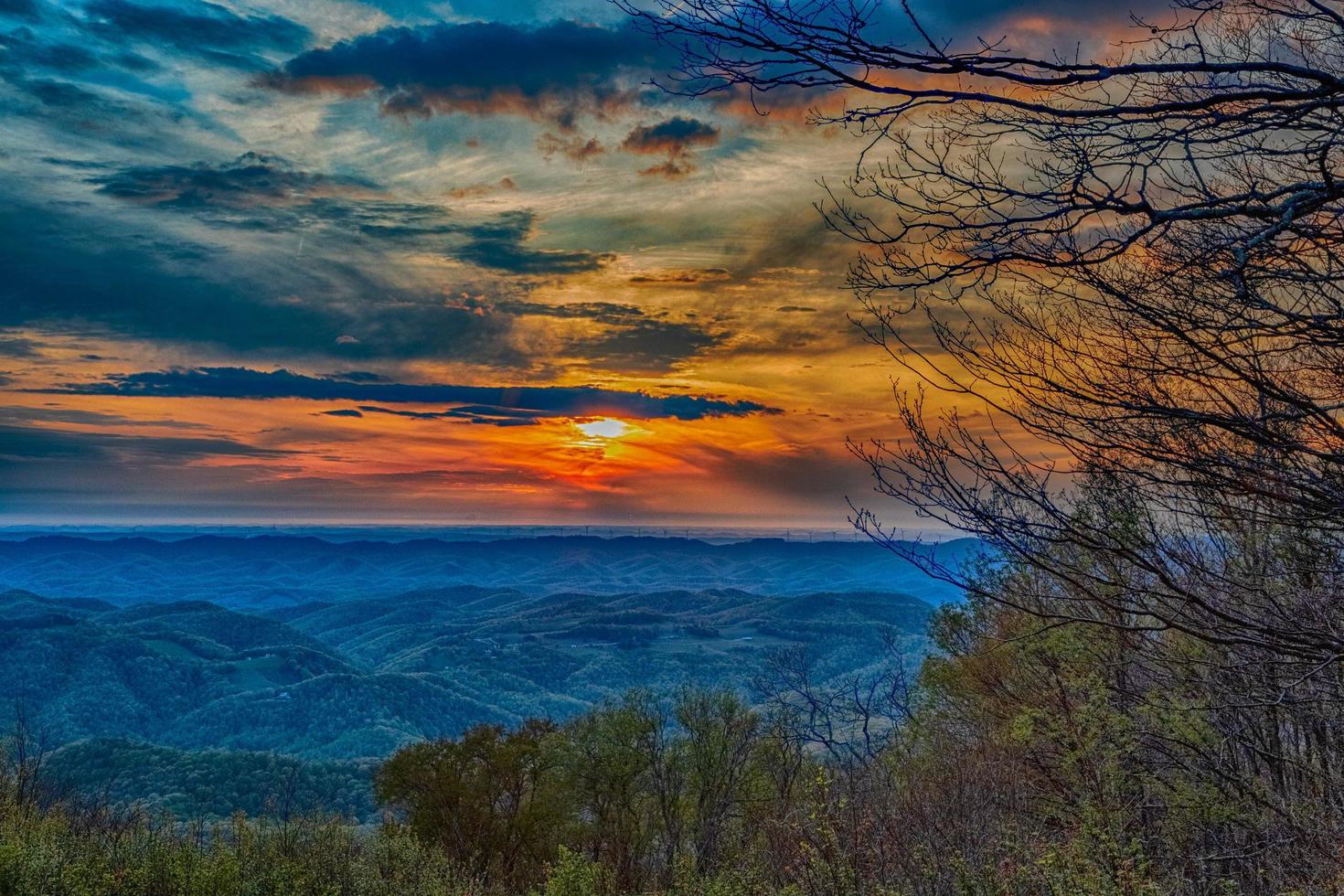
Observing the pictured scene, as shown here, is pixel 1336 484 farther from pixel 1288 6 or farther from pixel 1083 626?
pixel 1083 626

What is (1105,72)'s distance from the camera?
347 centimetres

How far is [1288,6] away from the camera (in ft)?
14.9

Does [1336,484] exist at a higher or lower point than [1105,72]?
lower

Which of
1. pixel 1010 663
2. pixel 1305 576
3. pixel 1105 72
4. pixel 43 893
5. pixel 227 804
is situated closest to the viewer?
pixel 1105 72

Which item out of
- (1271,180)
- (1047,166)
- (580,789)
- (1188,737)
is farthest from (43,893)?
(580,789)

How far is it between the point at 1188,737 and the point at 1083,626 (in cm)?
326

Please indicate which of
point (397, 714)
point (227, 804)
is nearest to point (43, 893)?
point (227, 804)

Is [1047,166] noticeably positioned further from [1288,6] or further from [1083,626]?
[1083,626]

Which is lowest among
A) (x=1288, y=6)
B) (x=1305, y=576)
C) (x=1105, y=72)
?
(x=1305, y=576)

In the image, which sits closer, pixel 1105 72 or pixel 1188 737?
pixel 1105 72

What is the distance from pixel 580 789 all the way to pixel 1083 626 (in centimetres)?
2906

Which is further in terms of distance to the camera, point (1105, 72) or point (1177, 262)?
point (1177, 262)

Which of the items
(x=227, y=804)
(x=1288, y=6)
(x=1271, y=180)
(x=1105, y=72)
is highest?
(x=1288, y=6)

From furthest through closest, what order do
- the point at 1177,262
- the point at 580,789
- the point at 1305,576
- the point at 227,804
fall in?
the point at 227,804
the point at 580,789
the point at 1305,576
the point at 1177,262
